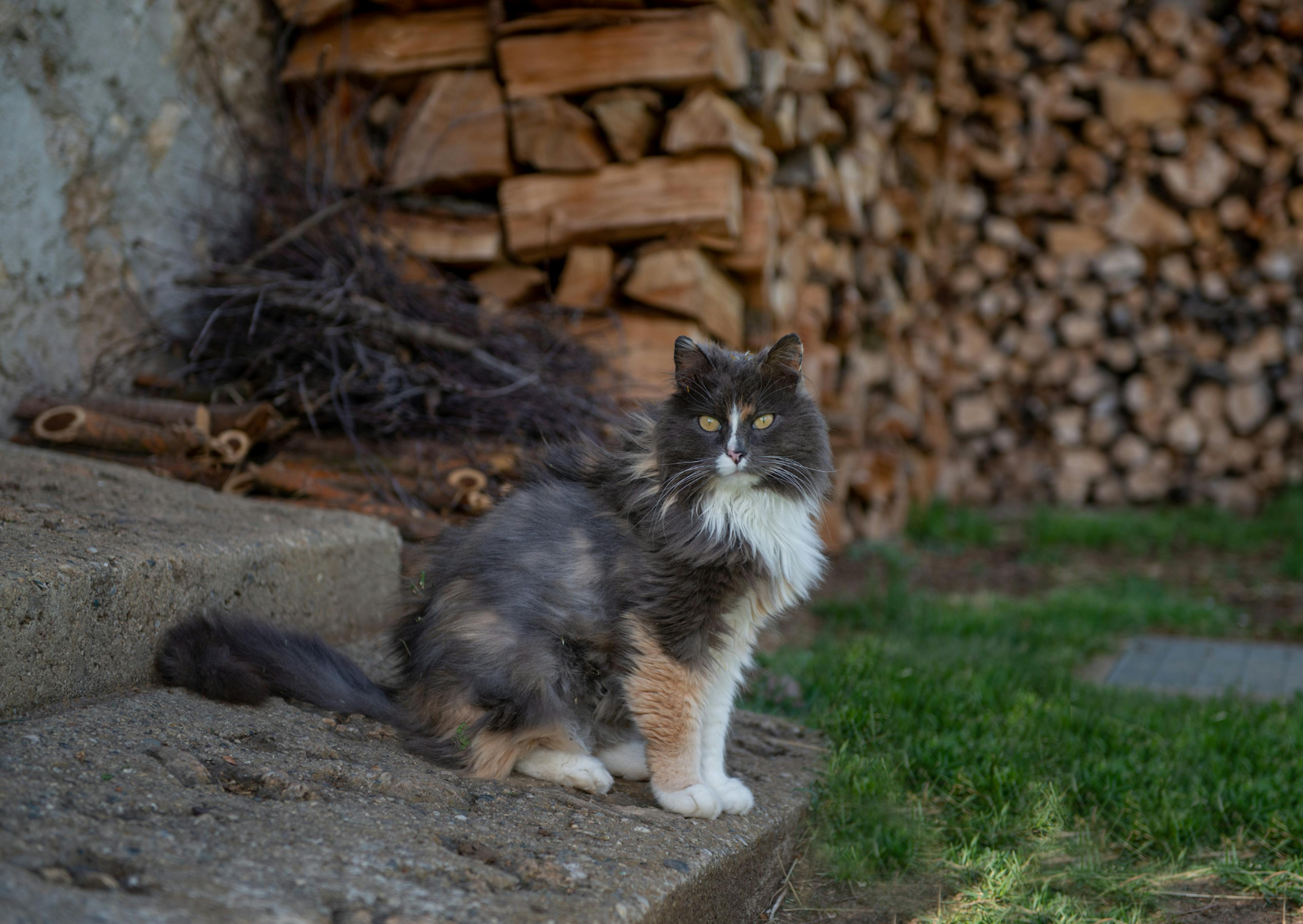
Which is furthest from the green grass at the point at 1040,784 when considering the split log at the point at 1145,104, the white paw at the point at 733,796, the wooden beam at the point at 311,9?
the split log at the point at 1145,104

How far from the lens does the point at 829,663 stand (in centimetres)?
321

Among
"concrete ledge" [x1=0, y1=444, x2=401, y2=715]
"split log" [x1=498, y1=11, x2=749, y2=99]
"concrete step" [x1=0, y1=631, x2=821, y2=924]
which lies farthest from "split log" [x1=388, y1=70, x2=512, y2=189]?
"concrete step" [x1=0, y1=631, x2=821, y2=924]

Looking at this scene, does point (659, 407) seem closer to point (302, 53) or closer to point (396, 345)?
point (396, 345)

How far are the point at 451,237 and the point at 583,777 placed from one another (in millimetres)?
2601

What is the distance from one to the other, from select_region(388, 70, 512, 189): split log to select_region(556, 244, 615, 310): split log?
0.46 metres

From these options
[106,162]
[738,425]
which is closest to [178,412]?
[106,162]

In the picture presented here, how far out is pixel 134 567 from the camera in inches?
82.7

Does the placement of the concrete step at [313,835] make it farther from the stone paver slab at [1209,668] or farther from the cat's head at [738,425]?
the stone paver slab at [1209,668]

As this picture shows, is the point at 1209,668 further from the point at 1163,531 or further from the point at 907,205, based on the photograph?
the point at 907,205

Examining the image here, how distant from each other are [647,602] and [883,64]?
4.48 metres

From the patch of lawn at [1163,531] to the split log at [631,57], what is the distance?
3424 millimetres

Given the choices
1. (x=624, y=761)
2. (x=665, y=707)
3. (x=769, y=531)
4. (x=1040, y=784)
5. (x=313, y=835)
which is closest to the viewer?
(x=313, y=835)

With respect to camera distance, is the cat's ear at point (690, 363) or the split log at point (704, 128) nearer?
the cat's ear at point (690, 363)

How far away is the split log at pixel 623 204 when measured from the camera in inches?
153
